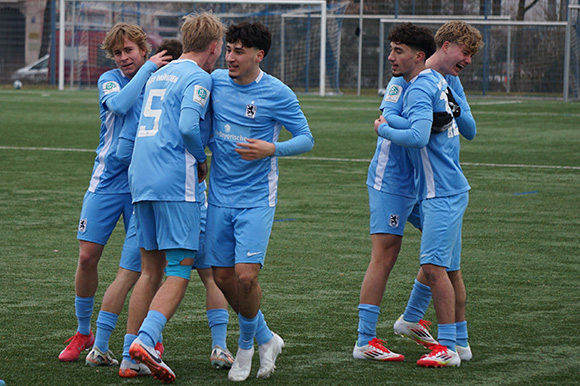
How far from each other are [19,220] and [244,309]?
205 inches

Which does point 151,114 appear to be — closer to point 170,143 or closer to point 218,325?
point 170,143

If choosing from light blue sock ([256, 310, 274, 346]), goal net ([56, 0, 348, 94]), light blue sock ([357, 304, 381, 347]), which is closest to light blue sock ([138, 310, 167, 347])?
light blue sock ([256, 310, 274, 346])

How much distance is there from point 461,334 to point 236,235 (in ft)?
4.65

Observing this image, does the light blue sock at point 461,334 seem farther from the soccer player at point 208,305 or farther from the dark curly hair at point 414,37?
the dark curly hair at point 414,37

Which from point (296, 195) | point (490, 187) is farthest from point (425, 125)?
point (490, 187)

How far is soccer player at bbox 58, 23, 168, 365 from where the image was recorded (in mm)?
4836

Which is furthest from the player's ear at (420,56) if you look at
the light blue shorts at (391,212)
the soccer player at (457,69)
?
the light blue shorts at (391,212)

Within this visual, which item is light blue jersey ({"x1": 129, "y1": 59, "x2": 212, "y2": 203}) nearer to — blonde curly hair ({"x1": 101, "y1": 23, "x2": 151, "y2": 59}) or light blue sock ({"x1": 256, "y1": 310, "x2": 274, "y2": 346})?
blonde curly hair ({"x1": 101, "y1": 23, "x2": 151, "y2": 59})

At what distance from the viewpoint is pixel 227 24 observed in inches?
1344

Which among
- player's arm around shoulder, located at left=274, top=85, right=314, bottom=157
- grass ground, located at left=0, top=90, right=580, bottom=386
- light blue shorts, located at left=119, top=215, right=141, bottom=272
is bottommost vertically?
grass ground, located at left=0, top=90, right=580, bottom=386

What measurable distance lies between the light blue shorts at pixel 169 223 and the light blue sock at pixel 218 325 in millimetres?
581

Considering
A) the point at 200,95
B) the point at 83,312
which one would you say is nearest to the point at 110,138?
the point at 200,95

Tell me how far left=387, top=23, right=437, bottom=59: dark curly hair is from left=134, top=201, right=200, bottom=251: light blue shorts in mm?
1408

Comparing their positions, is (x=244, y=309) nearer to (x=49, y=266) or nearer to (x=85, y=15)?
(x=49, y=266)
